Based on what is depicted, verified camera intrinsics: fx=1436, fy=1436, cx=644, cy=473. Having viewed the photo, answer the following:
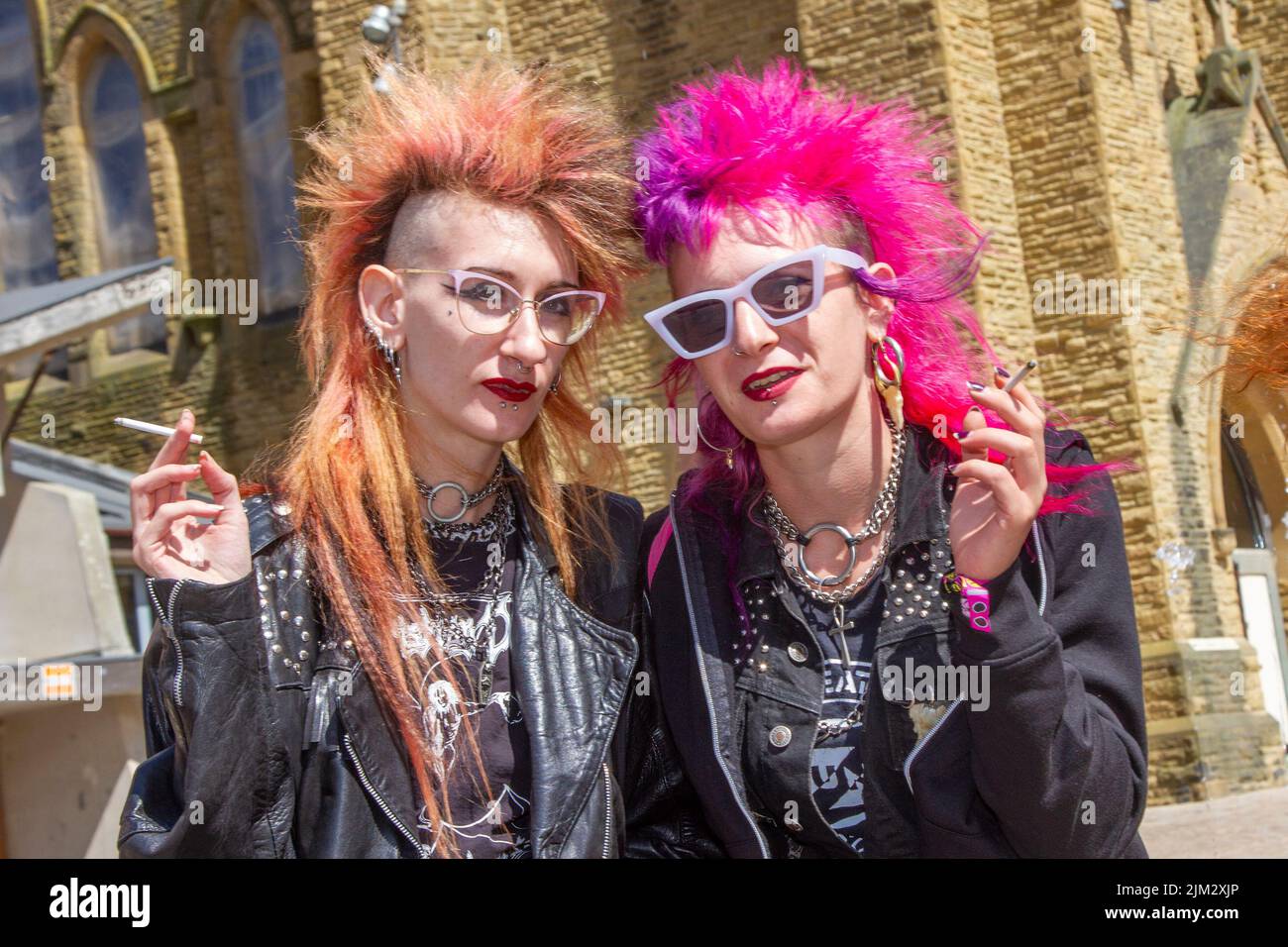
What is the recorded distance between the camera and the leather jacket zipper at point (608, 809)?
265 centimetres

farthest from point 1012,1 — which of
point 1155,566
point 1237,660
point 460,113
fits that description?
point 460,113

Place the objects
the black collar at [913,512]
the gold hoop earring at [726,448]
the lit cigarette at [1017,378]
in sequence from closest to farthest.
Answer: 1. the lit cigarette at [1017,378]
2. the black collar at [913,512]
3. the gold hoop earring at [726,448]

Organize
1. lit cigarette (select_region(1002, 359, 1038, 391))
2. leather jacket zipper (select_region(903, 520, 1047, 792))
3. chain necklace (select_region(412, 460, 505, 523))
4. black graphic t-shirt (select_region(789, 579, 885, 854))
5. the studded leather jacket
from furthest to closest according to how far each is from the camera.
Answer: chain necklace (select_region(412, 460, 505, 523)) < black graphic t-shirt (select_region(789, 579, 885, 854)) < leather jacket zipper (select_region(903, 520, 1047, 792)) < the studded leather jacket < lit cigarette (select_region(1002, 359, 1038, 391))

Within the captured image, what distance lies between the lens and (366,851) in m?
2.55

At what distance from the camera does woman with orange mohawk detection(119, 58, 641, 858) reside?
2.50 meters

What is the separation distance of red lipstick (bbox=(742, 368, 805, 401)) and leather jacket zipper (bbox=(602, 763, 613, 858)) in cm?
76

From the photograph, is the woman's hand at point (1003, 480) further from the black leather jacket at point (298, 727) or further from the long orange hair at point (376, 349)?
the long orange hair at point (376, 349)

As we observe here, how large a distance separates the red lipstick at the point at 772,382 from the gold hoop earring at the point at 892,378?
0.67ft

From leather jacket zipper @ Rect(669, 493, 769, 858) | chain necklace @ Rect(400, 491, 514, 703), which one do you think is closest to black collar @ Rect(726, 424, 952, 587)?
leather jacket zipper @ Rect(669, 493, 769, 858)

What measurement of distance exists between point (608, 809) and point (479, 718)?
0.31 meters

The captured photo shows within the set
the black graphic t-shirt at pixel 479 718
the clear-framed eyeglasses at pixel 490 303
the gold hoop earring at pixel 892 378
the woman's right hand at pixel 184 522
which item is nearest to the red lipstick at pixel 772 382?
the gold hoop earring at pixel 892 378

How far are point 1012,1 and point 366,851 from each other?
13.2 meters

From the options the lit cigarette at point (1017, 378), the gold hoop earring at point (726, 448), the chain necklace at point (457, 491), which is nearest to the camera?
the lit cigarette at point (1017, 378)

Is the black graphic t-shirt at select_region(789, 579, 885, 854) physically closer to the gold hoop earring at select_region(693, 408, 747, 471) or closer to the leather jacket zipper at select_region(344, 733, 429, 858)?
the gold hoop earring at select_region(693, 408, 747, 471)
